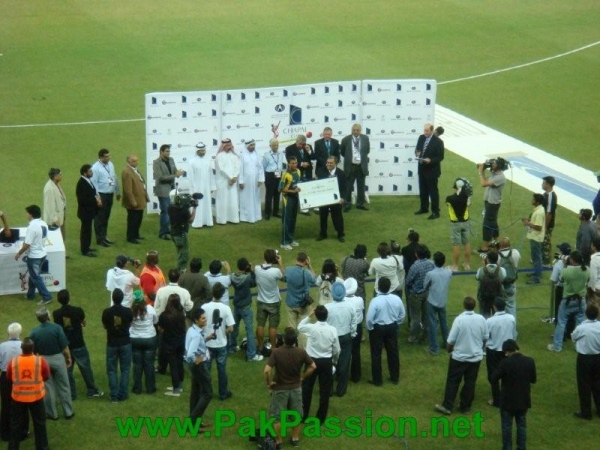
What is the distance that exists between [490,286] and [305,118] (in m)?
8.75

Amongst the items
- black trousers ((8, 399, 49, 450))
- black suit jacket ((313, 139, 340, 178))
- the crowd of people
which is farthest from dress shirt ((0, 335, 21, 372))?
black suit jacket ((313, 139, 340, 178))

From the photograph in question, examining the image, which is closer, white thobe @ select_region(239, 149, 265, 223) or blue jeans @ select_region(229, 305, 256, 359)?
blue jeans @ select_region(229, 305, 256, 359)

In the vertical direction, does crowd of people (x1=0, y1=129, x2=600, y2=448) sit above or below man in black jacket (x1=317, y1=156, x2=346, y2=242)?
below

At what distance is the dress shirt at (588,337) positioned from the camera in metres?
17.2

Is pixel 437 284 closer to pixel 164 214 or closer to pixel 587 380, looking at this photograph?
pixel 587 380

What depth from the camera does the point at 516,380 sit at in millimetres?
16016

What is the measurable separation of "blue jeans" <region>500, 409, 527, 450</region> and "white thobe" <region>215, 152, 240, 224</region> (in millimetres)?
10713

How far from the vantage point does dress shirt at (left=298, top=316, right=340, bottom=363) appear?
1681cm

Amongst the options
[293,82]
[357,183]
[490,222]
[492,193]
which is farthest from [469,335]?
[293,82]

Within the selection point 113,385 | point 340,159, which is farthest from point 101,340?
point 340,159

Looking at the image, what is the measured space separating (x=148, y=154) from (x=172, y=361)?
8.37 meters

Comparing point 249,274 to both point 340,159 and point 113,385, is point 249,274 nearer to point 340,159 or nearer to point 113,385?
point 113,385

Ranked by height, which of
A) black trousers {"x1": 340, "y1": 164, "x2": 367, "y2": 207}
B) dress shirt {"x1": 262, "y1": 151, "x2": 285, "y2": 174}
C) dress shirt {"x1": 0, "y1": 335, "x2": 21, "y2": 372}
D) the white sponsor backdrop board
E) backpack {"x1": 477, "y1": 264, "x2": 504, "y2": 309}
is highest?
the white sponsor backdrop board

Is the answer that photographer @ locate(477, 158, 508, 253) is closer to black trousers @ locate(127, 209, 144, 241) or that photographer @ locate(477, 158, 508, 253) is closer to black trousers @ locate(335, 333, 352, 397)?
Answer: black trousers @ locate(335, 333, 352, 397)
